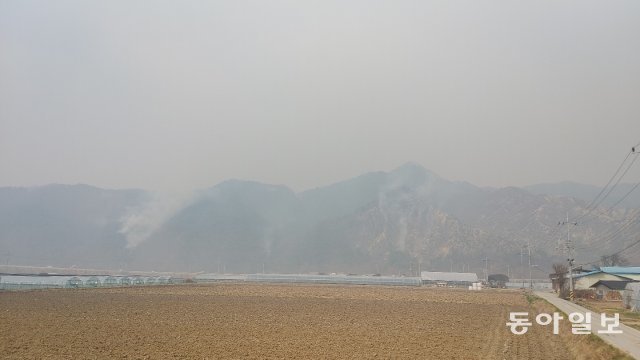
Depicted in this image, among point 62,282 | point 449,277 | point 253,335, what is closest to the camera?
point 253,335

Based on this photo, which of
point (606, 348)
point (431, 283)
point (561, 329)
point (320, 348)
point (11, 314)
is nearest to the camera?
point (606, 348)

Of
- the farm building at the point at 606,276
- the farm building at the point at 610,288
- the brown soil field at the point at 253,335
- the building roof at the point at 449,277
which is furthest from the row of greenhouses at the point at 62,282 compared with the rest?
the building roof at the point at 449,277

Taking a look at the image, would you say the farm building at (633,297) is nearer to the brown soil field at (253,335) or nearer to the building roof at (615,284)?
the brown soil field at (253,335)

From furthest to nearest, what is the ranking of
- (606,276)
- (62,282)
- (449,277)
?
(449,277) < (62,282) < (606,276)

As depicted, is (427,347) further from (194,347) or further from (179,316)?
(179,316)

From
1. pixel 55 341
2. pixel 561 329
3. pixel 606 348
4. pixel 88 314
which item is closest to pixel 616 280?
pixel 561 329

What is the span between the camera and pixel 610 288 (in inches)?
3447

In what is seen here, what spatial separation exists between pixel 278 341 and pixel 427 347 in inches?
292

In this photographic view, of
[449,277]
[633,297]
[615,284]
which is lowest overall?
[449,277]

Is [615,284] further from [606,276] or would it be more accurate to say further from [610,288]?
[606,276]

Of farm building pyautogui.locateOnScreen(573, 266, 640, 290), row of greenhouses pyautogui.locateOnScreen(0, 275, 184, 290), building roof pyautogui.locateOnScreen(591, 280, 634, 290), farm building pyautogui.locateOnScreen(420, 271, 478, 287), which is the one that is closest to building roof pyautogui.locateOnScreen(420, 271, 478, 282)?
farm building pyautogui.locateOnScreen(420, 271, 478, 287)

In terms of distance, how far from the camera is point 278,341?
2823cm

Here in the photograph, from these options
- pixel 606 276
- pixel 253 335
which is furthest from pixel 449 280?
pixel 253 335

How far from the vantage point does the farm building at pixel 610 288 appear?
270 ft
